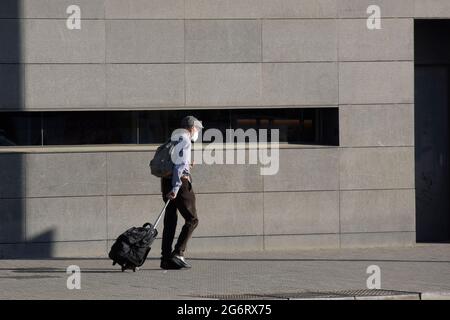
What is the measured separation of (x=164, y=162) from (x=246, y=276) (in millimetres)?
1728

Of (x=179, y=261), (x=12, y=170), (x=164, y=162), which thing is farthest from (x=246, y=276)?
(x=12, y=170)

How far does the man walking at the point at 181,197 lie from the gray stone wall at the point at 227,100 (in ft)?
5.99

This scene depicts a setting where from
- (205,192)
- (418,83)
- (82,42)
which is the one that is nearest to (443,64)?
(418,83)

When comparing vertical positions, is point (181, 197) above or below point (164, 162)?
below

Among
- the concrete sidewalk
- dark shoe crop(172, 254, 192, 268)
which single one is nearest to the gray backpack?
dark shoe crop(172, 254, 192, 268)

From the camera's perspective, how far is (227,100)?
15320mm

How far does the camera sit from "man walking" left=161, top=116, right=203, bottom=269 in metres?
13.0

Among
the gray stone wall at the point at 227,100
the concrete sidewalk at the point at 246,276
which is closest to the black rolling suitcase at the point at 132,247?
the concrete sidewalk at the point at 246,276

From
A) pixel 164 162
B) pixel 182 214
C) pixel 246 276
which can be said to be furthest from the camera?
pixel 182 214

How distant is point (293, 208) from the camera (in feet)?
50.7

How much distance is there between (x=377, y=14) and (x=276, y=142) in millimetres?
2414

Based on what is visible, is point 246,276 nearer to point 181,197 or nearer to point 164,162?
point 181,197

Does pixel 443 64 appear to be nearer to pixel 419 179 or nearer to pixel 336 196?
pixel 419 179
